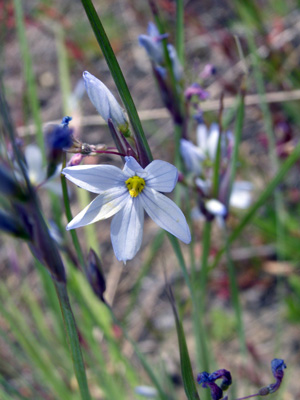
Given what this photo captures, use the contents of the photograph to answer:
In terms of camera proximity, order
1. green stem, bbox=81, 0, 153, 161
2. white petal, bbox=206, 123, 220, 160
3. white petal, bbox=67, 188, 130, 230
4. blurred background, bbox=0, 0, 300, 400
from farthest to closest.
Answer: blurred background, bbox=0, 0, 300, 400
white petal, bbox=206, 123, 220, 160
white petal, bbox=67, 188, 130, 230
green stem, bbox=81, 0, 153, 161

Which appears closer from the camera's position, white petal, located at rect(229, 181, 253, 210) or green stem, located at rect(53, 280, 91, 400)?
green stem, located at rect(53, 280, 91, 400)

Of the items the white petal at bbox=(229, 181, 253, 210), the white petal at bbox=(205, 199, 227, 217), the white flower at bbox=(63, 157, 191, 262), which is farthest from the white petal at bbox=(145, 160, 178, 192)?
the white petal at bbox=(229, 181, 253, 210)

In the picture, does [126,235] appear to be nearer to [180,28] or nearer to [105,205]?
[105,205]

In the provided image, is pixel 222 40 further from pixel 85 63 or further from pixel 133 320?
pixel 133 320

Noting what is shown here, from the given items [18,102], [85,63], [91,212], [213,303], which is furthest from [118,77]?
[18,102]

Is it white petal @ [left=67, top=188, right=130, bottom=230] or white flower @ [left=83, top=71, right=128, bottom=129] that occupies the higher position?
white flower @ [left=83, top=71, right=128, bottom=129]

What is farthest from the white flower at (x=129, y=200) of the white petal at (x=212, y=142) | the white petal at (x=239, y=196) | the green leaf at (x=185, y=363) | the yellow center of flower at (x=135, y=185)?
the white petal at (x=239, y=196)

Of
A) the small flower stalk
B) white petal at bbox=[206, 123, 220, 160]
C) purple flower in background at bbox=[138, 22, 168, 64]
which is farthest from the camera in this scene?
white petal at bbox=[206, 123, 220, 160]

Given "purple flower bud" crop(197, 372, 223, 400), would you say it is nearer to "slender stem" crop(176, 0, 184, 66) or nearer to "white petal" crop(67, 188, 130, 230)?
"white petal" crop(67, 188, 130, 230)
